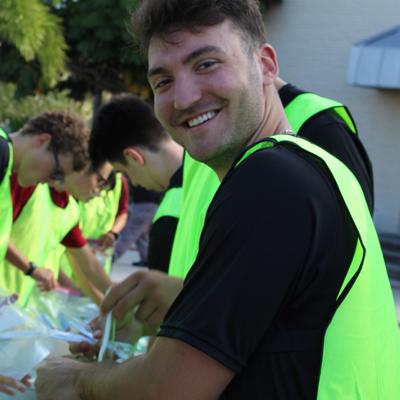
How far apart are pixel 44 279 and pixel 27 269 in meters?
0.15

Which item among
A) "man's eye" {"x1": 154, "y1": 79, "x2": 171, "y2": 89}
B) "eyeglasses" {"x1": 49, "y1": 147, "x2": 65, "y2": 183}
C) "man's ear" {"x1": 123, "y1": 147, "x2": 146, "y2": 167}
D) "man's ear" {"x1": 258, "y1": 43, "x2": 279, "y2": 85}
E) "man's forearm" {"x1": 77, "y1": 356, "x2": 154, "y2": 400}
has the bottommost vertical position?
"eyeglasses" {"x1": 49, "y1": 147, "x2": 65, "y2": 183}

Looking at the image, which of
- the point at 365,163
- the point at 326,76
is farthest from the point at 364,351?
the point at 326,76

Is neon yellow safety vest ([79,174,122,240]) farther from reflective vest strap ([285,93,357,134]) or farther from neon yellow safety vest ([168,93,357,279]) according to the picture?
neon yellow safety vest ([168,93,357,279])

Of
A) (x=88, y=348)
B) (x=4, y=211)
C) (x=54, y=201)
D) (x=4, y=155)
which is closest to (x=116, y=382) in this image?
(x=88, y=348)

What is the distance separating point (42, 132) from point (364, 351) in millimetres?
2815

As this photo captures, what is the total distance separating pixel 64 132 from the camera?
3750 mm

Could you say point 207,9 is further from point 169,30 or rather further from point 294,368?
point 294,368

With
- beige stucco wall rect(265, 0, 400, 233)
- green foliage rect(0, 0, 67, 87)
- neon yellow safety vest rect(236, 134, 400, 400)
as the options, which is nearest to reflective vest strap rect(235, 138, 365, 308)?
neon yellow safety vest rect(236, 134, 400, 400)

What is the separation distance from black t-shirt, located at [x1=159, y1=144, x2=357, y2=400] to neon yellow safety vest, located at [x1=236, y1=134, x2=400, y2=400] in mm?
16

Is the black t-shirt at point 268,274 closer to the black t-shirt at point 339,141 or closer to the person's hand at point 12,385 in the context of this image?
the person's hand at point 12,385

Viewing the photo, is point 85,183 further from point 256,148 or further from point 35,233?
point 256,148

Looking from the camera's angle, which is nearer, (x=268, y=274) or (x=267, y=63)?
(x=268, y=274)

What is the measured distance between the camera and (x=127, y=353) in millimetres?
1967

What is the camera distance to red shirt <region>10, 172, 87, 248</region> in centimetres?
381
